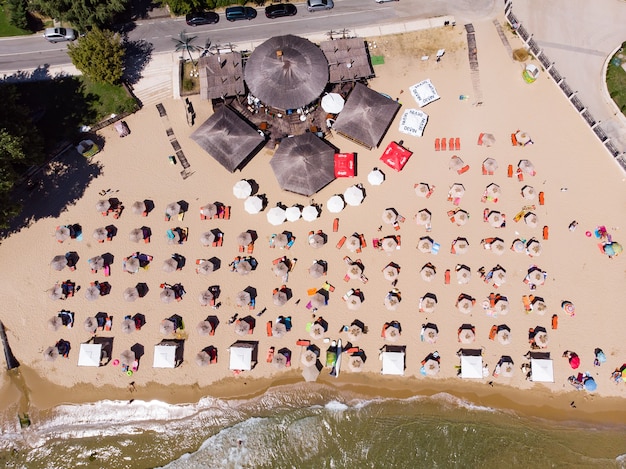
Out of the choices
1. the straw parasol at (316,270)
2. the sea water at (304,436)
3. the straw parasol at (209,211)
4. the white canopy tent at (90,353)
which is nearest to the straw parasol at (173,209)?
the straw parasol at (209,211)

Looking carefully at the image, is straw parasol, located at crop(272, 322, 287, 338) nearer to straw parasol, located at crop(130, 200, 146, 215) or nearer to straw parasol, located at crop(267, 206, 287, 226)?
straw parasol, located at crop(267, 206, 287, 226)

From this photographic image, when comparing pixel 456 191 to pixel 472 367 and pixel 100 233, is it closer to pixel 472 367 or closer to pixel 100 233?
pixel 472 367

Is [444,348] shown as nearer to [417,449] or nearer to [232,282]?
[417,449]

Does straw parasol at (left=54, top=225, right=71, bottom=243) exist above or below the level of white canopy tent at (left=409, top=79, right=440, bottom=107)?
below

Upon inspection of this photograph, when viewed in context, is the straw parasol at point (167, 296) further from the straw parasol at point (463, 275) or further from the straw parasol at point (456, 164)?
the straw parasol at point (456, 164)

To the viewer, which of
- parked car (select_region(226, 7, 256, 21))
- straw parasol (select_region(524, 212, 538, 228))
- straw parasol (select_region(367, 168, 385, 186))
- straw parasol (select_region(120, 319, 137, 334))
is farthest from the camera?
parked car (select_region(226, 7, 256, 21))

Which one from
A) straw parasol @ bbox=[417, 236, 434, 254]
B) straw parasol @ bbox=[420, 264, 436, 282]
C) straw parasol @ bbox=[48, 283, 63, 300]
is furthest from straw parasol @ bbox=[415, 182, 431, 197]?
straw parasol @ bbox=[48, 283, 63, 300]
